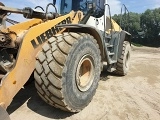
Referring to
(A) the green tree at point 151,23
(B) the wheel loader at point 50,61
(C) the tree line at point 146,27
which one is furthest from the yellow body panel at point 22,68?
(A) the green tree at point 151,23

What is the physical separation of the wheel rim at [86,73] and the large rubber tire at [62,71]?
0.36 feet

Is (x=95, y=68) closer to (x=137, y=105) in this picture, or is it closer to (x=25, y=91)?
(x=137, y=105)

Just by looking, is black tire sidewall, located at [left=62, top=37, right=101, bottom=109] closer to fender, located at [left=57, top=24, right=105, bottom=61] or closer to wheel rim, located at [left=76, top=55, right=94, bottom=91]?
wheel rim, located at [left=76, top=55, right=94, bottom=91]

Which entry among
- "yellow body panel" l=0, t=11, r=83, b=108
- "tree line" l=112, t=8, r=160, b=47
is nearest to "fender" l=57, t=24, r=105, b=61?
"yellow body panel" l=0, t=11, r=83, b=108

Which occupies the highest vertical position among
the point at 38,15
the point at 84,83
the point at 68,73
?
the point at 38,15

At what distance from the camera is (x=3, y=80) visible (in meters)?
2.98

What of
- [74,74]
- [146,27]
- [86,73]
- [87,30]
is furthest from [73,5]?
[146,27]

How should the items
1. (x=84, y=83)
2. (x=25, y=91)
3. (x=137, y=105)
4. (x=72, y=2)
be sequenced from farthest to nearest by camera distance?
(x=72, y=2)
(x=25, y=91)
(x=137, y=105)
(x=84, y=83)

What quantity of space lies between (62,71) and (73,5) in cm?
296

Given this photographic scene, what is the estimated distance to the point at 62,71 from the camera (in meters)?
3.40

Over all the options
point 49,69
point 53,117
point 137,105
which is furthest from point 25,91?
point 137,105

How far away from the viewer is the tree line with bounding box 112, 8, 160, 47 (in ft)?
Result: 113

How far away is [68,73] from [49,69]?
0.98 ft

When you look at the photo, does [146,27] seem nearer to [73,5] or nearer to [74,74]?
[73,5]
